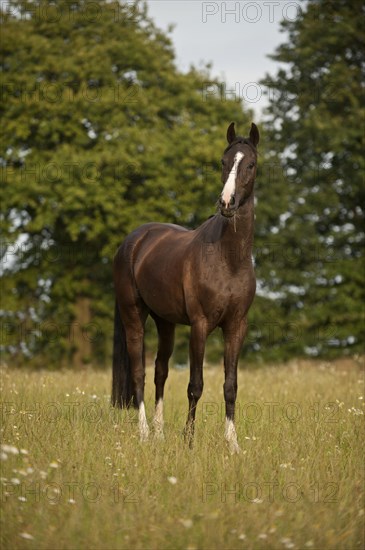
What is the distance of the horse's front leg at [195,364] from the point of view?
25.0 feet

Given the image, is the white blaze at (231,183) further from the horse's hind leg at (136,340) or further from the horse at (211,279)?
the horse's hind leg at (136,340)

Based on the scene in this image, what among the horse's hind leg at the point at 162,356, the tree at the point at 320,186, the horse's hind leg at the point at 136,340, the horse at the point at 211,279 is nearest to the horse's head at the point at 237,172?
the horse at the point at 211,279

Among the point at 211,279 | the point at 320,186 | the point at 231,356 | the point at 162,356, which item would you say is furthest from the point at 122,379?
the point at 320,186

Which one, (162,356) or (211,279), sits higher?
(211,279)

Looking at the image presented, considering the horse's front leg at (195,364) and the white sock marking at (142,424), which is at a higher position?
the horse's front leg at (195,364)

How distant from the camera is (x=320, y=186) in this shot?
26.2m

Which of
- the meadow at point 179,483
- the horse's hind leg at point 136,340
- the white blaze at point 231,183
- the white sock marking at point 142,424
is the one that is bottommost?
the white sock marking at point 142,424

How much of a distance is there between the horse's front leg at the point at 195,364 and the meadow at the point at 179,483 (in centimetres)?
21

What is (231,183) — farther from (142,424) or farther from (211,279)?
(142,424)

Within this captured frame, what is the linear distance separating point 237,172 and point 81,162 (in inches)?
635

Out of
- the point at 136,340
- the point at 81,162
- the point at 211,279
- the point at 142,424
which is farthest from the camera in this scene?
the point at 81,162

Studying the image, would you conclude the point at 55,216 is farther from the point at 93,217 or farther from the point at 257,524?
the point at 257,524

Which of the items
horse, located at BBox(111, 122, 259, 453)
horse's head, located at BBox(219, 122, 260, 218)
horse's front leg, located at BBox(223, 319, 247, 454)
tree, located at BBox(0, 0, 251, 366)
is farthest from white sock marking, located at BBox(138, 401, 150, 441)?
tree, located at BBox(0, 0, 251, 366)

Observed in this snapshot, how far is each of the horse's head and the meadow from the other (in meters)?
2.34
